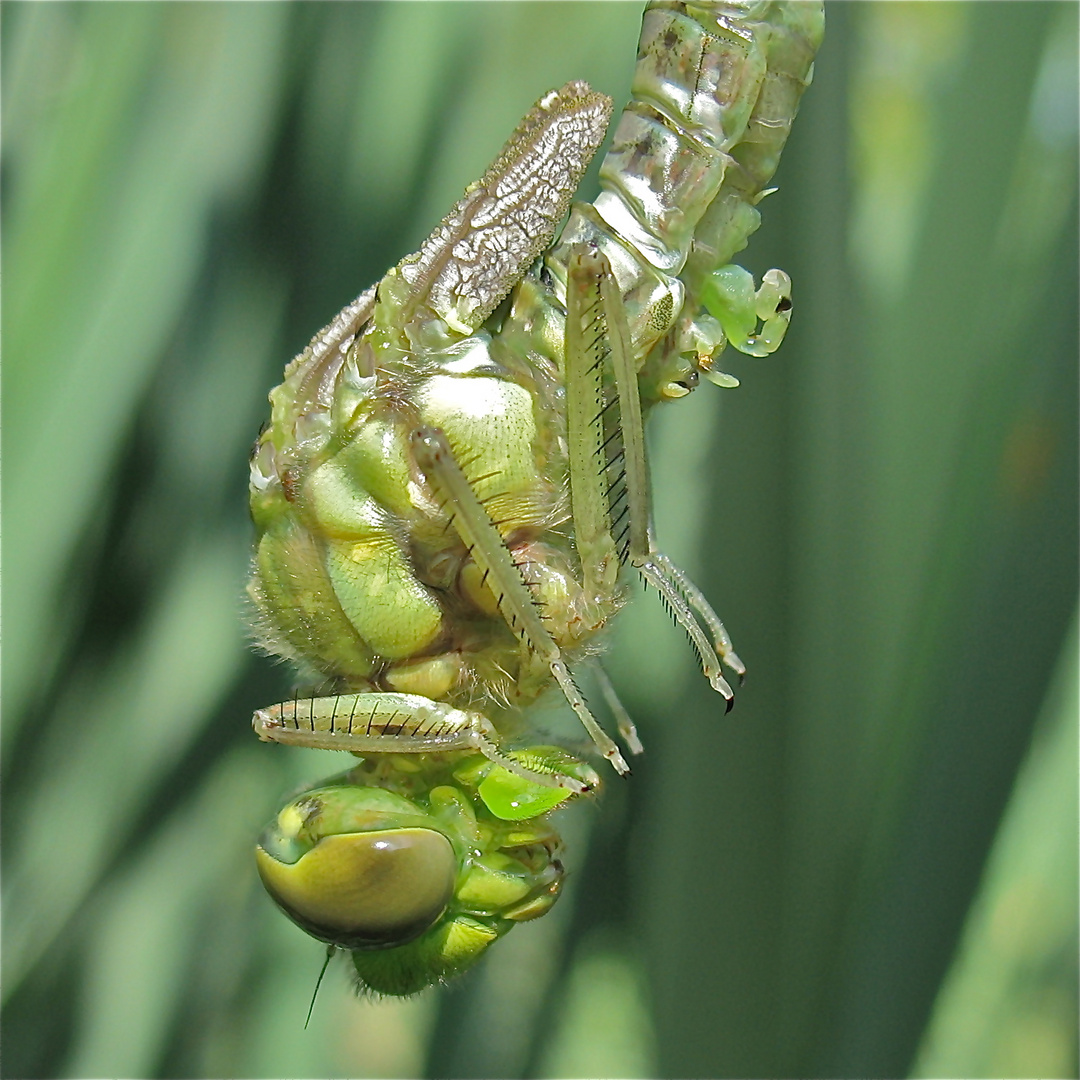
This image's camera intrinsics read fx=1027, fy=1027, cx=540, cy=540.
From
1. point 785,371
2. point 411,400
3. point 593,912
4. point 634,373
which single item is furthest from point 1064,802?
point 411,400

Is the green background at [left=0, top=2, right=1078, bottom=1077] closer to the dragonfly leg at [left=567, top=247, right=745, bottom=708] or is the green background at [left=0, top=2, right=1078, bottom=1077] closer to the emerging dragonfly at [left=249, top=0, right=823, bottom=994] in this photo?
the emerging dragonfly at [left=249, top=0, right=823, bottom=994]

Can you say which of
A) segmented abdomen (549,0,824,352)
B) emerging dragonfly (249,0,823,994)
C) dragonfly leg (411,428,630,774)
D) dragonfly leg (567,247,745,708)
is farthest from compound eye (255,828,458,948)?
segmented abdomen (549,0,824,352)

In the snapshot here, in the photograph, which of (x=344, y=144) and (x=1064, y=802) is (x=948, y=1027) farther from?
(x=344, y=144)

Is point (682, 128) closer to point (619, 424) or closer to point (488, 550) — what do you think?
point (619, 424)

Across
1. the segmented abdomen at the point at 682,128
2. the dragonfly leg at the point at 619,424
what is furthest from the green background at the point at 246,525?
the dragonfly leg at the point at 619,424

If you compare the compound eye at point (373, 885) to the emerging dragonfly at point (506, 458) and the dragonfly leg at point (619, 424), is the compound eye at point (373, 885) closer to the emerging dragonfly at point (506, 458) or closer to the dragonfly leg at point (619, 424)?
the emerging dragonfly at point (506, 458)

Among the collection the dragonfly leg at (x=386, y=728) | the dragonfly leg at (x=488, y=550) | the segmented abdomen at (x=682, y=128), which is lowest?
the dragonfly leg at (x=386, y=728)
